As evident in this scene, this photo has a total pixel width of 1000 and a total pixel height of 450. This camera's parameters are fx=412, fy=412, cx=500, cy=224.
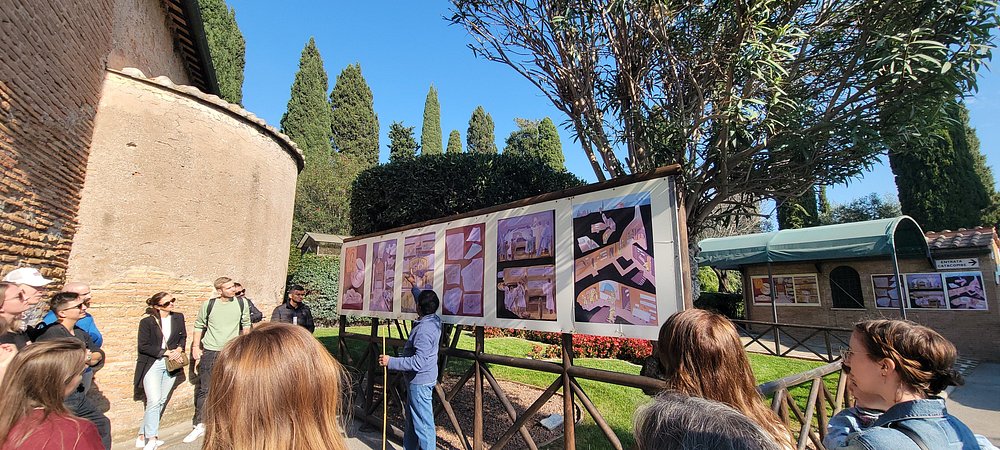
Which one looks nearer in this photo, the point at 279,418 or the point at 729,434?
the point at 729,434

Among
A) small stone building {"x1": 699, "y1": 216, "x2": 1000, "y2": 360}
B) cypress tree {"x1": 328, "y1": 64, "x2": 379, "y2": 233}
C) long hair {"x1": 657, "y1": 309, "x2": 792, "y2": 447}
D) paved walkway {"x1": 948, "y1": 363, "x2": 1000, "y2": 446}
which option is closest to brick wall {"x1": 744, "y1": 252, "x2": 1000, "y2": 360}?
small stone building {"x1": 699, "y1": 216, "x2": 1000, "y2": 360}

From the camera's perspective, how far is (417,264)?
5105 millimetres

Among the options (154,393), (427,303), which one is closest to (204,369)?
(154,393)

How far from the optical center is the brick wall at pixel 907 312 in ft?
38.4

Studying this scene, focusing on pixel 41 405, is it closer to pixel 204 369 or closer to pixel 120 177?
pixel 204 369

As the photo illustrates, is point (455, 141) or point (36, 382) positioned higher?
point (455, 141)

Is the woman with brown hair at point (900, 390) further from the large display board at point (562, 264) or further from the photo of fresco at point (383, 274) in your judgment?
the photo of fresco at point (383, 274)

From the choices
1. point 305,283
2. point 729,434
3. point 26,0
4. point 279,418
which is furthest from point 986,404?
point 305,283

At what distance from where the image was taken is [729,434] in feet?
3.55

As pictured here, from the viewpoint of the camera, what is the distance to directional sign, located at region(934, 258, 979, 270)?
472 inches

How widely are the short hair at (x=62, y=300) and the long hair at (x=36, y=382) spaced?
90.8 inches

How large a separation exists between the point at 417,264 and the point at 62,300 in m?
3.25

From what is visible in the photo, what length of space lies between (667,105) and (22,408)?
305 inches

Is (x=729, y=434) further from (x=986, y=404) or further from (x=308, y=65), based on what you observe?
(x=308, y=65)
